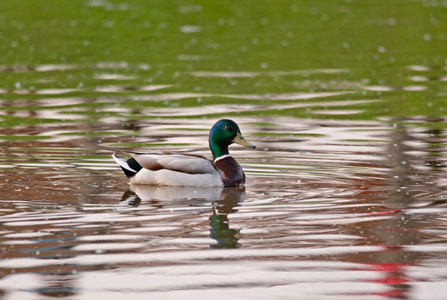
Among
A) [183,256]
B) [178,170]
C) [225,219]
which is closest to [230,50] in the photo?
[178,170]

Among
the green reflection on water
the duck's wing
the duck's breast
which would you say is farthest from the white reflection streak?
the green reflection on water

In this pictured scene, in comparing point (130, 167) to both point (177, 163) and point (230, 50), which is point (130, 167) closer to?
point (177, 163)

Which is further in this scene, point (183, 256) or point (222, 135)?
point (222, 135)

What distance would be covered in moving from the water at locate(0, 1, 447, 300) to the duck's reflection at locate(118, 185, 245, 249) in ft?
0.12

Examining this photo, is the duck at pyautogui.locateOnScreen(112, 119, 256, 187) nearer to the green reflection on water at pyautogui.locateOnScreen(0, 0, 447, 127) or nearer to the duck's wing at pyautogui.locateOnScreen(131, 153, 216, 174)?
the duck's wing at pyautogui.locateOnScreen(131, 153, 216, 174)

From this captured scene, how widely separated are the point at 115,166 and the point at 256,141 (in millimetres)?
2687

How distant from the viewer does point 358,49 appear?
25516mm

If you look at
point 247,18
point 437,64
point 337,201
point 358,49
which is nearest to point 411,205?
point 337,201

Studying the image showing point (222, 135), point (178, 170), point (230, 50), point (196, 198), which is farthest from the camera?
point (230, 50)

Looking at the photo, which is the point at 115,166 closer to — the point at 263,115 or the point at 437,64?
the point at 263,115

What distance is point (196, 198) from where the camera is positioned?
11617mm

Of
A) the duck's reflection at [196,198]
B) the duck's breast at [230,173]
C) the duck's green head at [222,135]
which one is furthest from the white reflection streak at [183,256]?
the duck's green head at [222,135]

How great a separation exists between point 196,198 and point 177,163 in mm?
838

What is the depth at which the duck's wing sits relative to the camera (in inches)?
485
